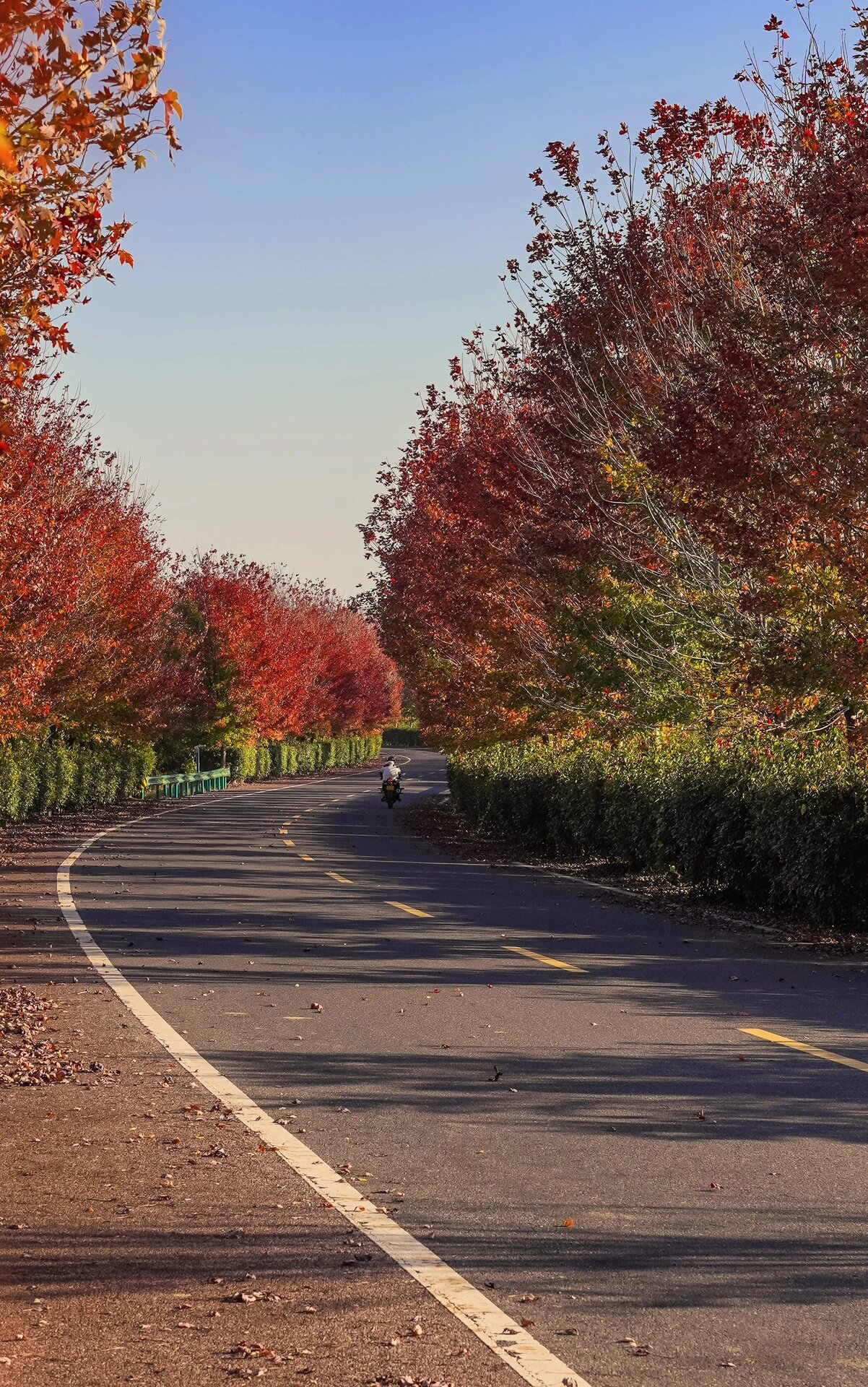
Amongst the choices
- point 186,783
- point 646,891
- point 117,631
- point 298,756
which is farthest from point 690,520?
point 298,756

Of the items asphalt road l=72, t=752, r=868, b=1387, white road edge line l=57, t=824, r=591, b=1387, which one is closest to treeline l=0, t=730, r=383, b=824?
Answer: asphalt road l=72, t=752, r=868, b=1387

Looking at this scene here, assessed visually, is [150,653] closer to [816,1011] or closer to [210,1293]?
[816,1011]

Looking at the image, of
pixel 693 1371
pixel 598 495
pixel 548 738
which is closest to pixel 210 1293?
pixel 693 1371

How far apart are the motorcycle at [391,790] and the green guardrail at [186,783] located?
8.44 m

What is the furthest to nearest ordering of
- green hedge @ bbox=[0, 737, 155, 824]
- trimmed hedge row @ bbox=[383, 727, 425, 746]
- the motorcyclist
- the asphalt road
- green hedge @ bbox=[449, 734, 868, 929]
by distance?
trimmed hedge row @ bbox=[383, 727, 425, 746] < the motorcyclist < green hedge @ bbox=[0, 737, 155, 824] < green hedge @ bbox=[449, 734, 868, 929] < the asphalt road

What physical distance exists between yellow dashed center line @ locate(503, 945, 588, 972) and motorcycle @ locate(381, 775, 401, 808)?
41.0 m

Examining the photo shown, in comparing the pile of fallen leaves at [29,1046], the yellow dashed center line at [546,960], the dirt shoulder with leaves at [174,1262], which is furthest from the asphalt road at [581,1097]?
the pile of fallen leaves at [29,1046]

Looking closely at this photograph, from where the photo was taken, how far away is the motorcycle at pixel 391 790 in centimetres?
5668

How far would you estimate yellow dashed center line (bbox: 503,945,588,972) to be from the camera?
45.9 feet

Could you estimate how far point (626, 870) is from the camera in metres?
26.7

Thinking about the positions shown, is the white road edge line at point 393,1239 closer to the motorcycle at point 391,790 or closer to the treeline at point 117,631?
the treeline at point 117,631

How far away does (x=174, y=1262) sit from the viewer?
220 inches

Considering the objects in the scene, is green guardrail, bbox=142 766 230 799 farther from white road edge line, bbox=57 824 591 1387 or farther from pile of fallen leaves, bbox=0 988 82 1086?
white road edge line, bbox=57 824 591 1387

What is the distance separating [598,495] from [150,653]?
23.9 meters
